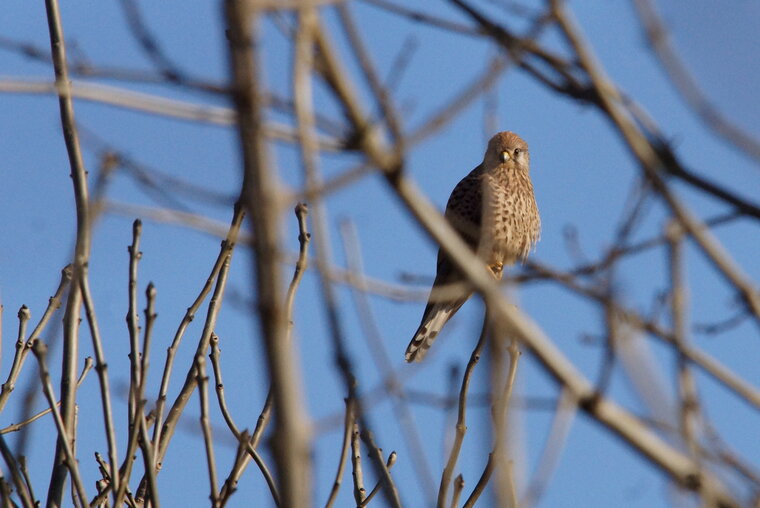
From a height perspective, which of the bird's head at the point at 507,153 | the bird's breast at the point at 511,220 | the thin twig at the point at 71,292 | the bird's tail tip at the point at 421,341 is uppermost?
the bird's head at the point at 507,153

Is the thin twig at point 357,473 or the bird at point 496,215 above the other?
the bird at point 496,215

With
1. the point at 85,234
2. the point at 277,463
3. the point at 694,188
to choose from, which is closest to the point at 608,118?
the point at 694,188

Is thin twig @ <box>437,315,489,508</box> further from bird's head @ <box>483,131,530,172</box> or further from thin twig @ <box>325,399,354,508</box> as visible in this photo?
bird's head @ <box>483,131,530,172</box>

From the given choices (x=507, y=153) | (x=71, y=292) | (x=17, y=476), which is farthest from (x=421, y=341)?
(x=17, y=476)

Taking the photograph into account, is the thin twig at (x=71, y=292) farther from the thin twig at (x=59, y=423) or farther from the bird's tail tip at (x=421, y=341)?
the bird's tail tip at (x=421, y=341)

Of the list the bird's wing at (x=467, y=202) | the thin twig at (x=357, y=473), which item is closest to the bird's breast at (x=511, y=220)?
the bird's wing at (x=467, y=202)

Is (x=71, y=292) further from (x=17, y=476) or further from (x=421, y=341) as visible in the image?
(x=421, y=341)

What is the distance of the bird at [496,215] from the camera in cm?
637

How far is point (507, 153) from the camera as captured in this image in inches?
287

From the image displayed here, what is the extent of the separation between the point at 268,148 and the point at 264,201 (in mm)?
79

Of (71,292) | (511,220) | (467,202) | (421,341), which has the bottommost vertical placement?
(71,292)

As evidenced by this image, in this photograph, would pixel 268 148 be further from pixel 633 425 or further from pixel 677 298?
pixel 677 298

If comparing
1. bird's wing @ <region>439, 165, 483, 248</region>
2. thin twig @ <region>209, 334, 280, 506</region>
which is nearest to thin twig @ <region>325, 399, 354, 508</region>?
thin twig @ <region>209, 334, 280, 506</region>

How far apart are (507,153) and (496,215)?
78 centimetres
